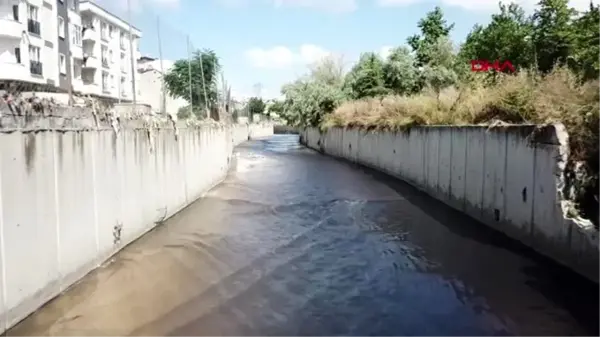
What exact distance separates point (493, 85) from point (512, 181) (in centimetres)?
470

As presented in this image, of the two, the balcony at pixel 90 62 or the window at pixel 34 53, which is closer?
the window at pixel 34 53

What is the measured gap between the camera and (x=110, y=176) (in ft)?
27.5

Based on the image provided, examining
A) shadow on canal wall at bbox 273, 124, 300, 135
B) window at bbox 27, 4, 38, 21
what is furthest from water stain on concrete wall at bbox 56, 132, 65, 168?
shadow on canal wall at bbox 273, 124, 300, 135

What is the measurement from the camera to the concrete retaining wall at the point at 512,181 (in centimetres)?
741

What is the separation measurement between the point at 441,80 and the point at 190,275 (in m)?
20.7

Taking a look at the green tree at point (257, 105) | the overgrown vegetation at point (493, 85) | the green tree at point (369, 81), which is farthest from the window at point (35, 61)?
the green tree at point (257, 105)

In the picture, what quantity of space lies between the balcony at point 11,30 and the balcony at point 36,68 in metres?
1.43

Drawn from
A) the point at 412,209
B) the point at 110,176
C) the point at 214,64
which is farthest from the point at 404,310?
the point at 214,64

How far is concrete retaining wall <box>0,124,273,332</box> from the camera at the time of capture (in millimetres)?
5359

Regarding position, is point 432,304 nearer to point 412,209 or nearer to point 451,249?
point 451,249

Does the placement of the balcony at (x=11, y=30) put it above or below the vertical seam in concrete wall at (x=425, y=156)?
above

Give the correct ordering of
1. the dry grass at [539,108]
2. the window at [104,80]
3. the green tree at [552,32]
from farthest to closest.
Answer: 1. the window at [104,80]
2. the green tree at [552,32]
3. the dry grass at [539,108]

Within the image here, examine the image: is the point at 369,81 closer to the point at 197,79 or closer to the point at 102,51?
the point at 197,79

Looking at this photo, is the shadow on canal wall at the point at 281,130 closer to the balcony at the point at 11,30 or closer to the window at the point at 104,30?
the window at the point at 104,30
